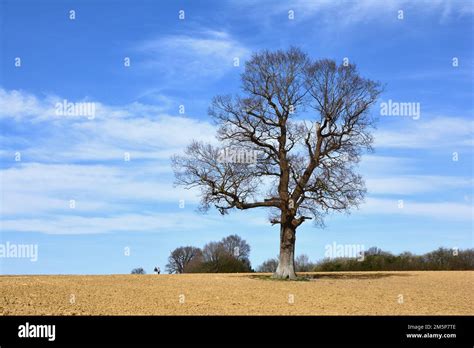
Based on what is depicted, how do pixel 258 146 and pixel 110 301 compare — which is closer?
pixel 110 301

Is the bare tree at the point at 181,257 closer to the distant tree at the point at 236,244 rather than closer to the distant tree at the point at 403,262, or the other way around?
the distant tree at the point at 236,244

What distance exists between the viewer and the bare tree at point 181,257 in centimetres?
6850

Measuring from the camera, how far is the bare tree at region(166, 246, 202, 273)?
6850 cm

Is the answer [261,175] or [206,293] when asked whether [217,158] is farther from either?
[206,293]

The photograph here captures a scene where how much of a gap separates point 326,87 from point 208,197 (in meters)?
9.74

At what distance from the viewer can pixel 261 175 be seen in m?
33.5

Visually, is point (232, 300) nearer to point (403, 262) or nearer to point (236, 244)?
point (403, 262)

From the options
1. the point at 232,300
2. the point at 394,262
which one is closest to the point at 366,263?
the point at 394,262
